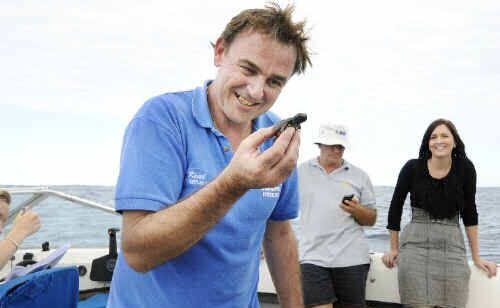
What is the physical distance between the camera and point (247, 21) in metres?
1.35

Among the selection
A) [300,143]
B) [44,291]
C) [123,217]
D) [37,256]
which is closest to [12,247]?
[44,291]

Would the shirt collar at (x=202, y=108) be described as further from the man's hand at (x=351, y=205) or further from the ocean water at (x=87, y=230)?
the ocean water at (x=87, y=230)

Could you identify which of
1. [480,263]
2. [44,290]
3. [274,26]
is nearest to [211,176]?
[274,26]

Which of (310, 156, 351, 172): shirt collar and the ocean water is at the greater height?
(310, 156, 351, 172): shirt collar

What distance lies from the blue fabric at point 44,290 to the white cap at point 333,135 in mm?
1989

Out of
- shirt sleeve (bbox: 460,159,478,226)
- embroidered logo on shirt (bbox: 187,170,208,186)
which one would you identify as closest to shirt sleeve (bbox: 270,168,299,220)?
embroidered logo on shirt (bbox: 187,170,208,186)

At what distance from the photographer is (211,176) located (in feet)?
4.11

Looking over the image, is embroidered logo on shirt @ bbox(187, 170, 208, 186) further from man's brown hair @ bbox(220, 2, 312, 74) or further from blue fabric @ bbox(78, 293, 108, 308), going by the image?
blue fabric @ bbox(78, 293, 108, 308)

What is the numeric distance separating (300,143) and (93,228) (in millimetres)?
13424

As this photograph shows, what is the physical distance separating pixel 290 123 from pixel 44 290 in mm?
1750

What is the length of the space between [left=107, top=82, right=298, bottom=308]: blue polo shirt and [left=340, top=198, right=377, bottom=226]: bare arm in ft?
7.49

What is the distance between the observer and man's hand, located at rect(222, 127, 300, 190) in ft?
3.11

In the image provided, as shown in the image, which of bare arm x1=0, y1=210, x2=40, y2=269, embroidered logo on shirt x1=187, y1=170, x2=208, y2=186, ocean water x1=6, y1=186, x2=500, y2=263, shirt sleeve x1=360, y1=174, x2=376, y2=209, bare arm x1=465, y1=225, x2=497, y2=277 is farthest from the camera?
ocean water x1=6, y1=186, x2=500, y2=263

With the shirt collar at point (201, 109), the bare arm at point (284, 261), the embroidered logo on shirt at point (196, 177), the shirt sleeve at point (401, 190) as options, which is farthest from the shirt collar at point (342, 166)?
the embroidered logo on shirt at point (196, 177)
